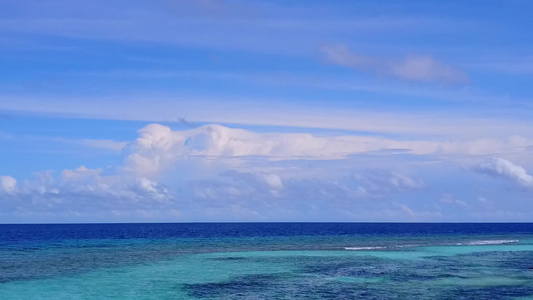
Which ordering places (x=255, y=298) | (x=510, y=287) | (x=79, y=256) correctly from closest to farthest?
1. (x=255, y=298)
2. (x=510, y=287)
3. (x=79, y=256)

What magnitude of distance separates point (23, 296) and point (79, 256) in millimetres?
23497

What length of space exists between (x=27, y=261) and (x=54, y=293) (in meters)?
19.3

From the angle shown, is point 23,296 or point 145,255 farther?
point 145,255

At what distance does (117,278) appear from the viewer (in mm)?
40031

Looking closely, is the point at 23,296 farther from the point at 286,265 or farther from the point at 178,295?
the point at 286,265

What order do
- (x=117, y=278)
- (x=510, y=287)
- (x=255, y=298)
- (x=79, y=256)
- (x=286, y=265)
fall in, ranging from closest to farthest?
(x=255, y=298) < (x=510, y=287) < (x=117, y=278) < (x=286, y=265) < (x=79, y=256)

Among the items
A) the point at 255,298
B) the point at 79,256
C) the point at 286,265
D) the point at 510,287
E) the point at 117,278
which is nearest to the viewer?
the point at 255,298

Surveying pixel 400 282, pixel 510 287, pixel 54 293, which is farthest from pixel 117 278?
pixel 510 287

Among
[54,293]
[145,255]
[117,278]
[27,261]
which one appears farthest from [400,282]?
[27,261]

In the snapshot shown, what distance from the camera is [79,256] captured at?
56.0 m

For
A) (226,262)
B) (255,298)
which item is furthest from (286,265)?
(255,298)

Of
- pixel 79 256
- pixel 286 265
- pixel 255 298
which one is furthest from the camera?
pixel 79 256

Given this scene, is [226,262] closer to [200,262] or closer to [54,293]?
[200,262]

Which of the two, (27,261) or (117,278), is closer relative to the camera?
(117,278)
